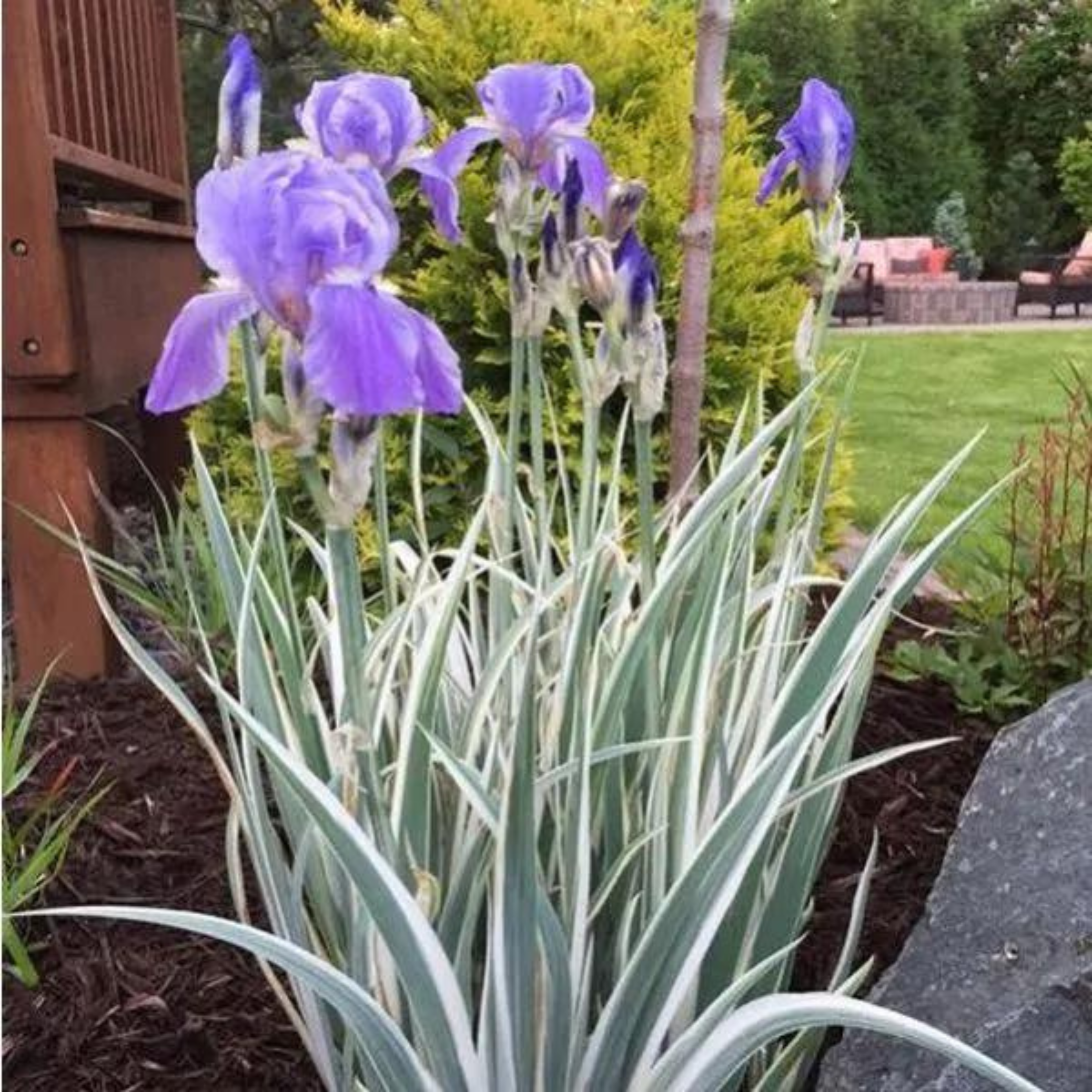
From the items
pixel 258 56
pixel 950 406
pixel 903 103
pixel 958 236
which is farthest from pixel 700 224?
pixel 903 103

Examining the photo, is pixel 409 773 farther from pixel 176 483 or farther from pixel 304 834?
pixel 176 483

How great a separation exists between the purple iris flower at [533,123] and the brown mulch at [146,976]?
88 cm

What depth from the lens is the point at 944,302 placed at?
45.8 ft

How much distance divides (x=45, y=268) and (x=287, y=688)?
1.43 m

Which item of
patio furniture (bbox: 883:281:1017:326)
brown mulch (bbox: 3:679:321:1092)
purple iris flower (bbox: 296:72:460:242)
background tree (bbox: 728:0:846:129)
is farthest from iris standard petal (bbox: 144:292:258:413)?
background tree (bbox: 728:0:846:129)

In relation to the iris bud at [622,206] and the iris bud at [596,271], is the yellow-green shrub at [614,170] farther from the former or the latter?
the iris bud at [596,271]

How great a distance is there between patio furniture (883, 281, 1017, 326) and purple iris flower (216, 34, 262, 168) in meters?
13.0

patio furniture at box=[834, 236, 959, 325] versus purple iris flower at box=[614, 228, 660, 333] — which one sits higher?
purple iris flower at box=[614, 228, 660, 333]

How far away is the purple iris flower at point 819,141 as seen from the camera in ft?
5.19

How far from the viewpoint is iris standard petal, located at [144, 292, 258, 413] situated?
1.06m

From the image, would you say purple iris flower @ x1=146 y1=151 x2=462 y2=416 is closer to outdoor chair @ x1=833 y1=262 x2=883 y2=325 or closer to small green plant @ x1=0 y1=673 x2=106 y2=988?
small green plant @ x1=0 y1=673 x2=106 y2=988

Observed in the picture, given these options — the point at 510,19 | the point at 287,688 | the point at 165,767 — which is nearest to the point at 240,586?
the point at 287,688

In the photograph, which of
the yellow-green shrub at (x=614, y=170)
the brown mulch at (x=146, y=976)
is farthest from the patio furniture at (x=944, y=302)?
the brown mulch at (x=146, y=976)

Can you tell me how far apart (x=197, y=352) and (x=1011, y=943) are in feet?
3.16
